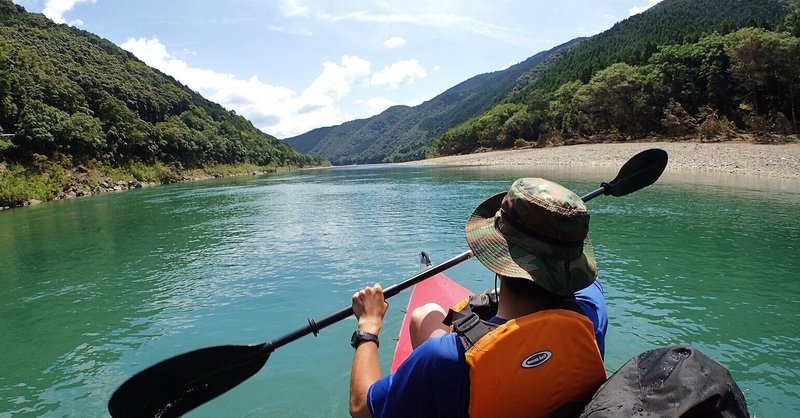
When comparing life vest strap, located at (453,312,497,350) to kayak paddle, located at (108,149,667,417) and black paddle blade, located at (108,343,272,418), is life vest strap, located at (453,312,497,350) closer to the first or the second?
kayak paddle, located at (108,149,667,417)

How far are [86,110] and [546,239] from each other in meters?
72.1

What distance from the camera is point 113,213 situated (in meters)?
22.9

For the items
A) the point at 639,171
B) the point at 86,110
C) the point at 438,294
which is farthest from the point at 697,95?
the point at 86,110

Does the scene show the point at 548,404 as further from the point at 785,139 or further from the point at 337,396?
the point at 785,139

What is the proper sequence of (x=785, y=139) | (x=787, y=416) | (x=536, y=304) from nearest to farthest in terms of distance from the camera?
1. (x=536, y=304)
2. (x=787, y=416)
3. (x=785, y=139)

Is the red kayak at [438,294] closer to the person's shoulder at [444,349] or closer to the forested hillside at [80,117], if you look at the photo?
the person's shoulder at [444,349]

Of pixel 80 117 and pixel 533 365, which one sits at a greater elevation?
pixel 80 117

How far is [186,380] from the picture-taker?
10.8 feet

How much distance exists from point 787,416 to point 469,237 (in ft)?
13.7

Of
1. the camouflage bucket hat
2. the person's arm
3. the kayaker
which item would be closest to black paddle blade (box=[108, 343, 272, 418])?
the person's arm

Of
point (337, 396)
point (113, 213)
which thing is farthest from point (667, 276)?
point (113, 213)

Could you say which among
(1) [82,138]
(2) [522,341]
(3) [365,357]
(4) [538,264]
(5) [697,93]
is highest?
(5) [697,93]

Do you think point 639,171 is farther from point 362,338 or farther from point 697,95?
point 697,95

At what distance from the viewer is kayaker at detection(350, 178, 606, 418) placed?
172 centimetres
